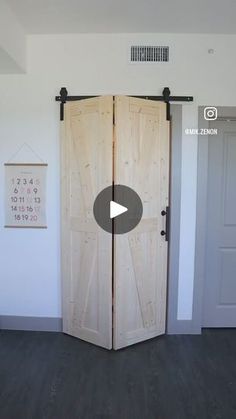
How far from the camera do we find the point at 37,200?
119 inches

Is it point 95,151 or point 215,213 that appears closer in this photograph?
point 95,151

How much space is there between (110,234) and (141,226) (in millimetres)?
298

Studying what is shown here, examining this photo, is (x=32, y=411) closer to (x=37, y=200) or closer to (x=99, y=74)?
(x=37, y=200)

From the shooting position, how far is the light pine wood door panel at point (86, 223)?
2.67m

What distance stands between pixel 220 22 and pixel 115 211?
5.96 ft

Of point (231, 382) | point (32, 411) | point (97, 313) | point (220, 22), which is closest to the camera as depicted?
point (32, 411)

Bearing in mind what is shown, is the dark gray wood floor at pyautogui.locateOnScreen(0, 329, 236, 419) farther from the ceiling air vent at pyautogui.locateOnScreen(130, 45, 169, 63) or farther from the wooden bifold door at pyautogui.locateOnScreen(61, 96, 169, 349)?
the ceiling air vent at pyautogui.locateOnScreen(130, 45, 169, 63)

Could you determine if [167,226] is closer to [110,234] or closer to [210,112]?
[110,234]

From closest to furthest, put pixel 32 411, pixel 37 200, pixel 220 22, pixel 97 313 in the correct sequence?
pixel 32 411
pixel 220 22
pixel 97 313
pixel 37 200

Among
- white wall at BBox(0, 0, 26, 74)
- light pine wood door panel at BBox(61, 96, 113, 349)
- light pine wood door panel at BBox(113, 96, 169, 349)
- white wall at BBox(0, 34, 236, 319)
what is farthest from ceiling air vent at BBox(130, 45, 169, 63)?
white wall at BBox(0, 0, 26, 74)

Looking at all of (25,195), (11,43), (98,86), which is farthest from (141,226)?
(11,43)

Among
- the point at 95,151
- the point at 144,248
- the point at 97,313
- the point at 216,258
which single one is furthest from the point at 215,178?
the point at 97,313
